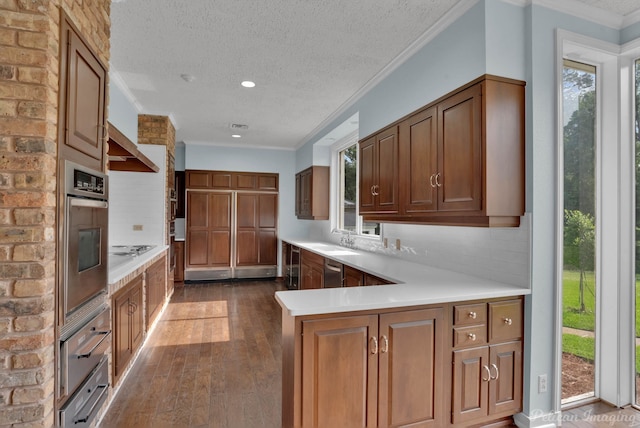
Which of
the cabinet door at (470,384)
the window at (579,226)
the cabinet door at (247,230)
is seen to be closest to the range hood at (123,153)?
the cabinet door at (247,230)

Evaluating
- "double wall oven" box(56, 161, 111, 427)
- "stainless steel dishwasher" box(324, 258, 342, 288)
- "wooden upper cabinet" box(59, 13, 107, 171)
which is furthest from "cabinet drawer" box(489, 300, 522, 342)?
"wooden upper cabinet" box(59, 13, 107, 171)

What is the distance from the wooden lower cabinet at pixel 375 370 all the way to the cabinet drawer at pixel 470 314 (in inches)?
4.0

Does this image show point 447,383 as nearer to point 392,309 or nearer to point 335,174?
point 392,309

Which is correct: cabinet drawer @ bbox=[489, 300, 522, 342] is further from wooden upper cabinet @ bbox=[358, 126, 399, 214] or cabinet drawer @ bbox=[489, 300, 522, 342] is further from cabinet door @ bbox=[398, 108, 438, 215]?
wooden upper cabinet @ bbox=[358, 126, 399, 214]

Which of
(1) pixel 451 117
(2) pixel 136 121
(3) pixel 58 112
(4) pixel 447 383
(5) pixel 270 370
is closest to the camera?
(3) pixel 58 112

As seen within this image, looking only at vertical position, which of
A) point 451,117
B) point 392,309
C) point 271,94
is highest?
point 271,94

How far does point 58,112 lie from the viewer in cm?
148

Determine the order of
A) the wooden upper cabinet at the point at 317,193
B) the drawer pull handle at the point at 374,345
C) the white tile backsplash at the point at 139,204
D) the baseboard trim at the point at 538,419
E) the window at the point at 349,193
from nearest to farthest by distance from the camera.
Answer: the drawer pull handle at the point at 374,345
the baseboard trim at the point at 538,419
the white tile backsplash at the point at 139,204
the window at the point at 349,193
the wooden upper cabinet at the point at 317,193

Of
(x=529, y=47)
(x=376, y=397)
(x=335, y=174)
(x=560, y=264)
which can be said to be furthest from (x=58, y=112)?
(x=335, y=174)

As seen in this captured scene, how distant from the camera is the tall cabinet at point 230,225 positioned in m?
6.65

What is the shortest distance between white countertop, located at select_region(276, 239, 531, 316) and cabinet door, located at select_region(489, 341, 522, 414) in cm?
35

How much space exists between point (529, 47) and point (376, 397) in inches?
91.0

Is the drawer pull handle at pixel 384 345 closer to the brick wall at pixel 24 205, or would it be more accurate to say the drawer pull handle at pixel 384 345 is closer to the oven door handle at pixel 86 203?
the brick wall at pixel 24 205

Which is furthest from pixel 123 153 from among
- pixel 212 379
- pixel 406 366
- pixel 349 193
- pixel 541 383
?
pixel 541 383
